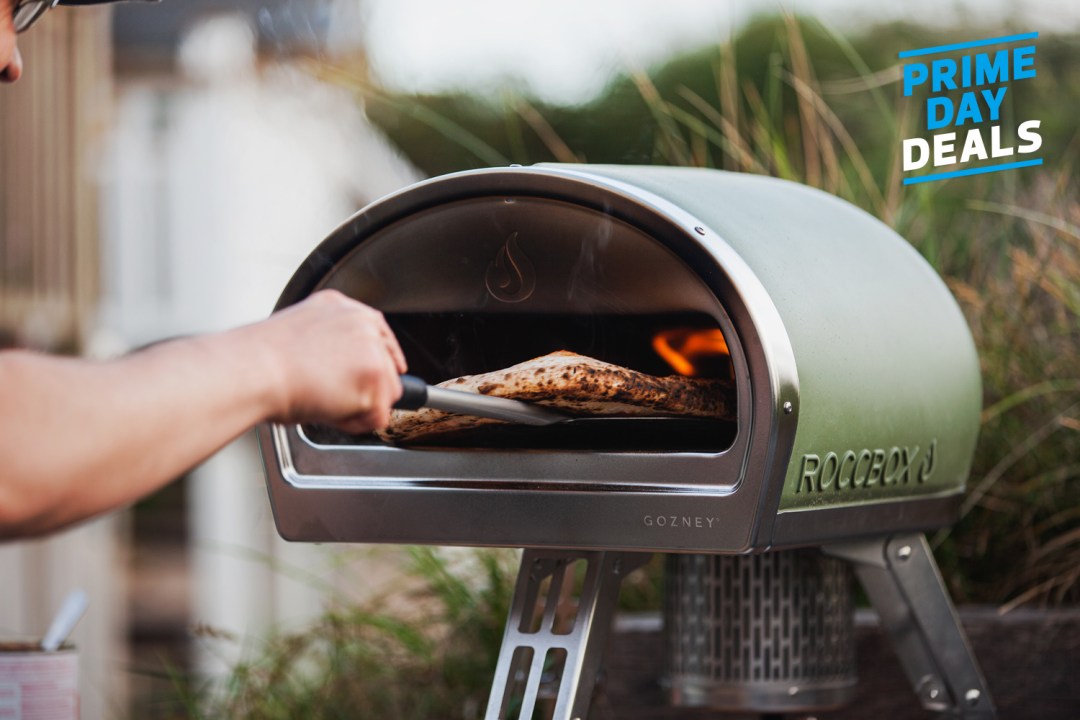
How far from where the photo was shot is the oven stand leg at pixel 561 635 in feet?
5.38

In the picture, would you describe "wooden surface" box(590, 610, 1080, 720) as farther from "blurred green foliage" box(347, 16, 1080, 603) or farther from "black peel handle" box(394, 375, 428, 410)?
"black peel handle" box(394, 375, 428, 410)

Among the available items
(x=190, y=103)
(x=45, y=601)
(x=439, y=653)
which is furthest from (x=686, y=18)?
(x=190, y=103)

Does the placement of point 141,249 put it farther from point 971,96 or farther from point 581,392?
point 581,392

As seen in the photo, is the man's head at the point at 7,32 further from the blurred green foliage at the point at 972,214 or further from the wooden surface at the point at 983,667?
the wooden surface at the point at 983,667

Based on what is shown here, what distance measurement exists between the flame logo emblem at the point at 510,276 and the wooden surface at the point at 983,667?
0.96 meters

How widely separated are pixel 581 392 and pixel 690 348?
0.79ft

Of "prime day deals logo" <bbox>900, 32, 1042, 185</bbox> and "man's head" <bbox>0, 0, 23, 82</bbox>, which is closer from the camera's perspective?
"man's head" <bbox>0, 0, 23, 82</bbox>

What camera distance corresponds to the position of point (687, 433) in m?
1.77

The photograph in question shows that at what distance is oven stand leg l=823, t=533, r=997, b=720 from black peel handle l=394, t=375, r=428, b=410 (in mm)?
844

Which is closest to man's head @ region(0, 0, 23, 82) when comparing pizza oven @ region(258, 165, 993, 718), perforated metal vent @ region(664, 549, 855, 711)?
pizza oven @ region(258, 165, 993, 718)

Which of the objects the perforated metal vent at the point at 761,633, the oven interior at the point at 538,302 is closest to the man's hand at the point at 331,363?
the oven interior at the point at 538,302

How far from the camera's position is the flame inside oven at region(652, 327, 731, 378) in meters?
1.75

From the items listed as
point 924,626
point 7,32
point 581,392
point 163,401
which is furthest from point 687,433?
point 7,32

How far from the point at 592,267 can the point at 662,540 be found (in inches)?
13.7
